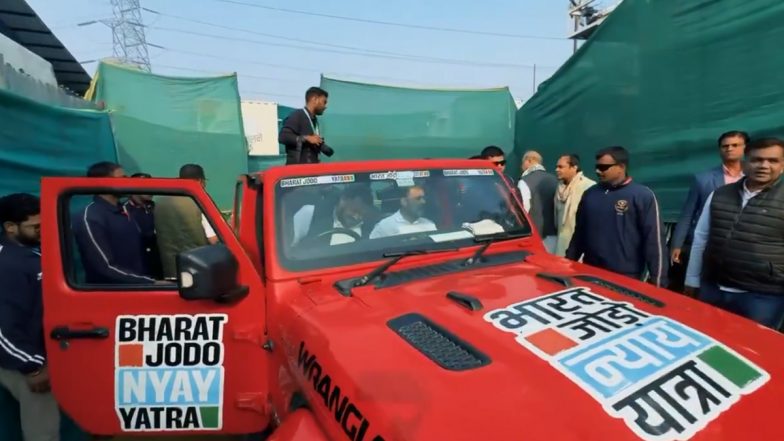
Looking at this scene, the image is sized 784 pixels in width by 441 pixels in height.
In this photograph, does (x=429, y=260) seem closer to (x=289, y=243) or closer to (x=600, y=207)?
(x=289, y=243)

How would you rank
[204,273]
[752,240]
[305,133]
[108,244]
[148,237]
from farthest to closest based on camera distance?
1. [305,133]
2. [148,237]
3. [108,244]
4. [752,240]
5. [204,273]

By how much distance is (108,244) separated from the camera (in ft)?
11.3

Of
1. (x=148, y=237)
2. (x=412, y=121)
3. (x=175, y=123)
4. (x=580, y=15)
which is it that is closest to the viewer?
(x=148, y=237)

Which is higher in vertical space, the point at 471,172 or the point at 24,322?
the point at 471,172

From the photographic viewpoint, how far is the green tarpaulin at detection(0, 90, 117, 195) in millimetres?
4141

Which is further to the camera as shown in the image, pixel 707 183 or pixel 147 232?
pixel 147 232

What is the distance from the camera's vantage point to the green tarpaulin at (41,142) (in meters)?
4.14

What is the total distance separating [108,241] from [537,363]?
3153mm

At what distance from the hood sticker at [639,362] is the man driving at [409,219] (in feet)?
2.64

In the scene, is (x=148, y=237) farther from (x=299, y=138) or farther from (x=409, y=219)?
(x=409, y=219)

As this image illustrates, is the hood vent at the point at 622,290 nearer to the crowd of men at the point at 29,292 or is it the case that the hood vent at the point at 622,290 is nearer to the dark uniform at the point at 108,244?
the crowd of men at the point at 29,292

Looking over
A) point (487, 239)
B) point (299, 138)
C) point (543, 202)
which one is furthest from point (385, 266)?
point (543, 202)

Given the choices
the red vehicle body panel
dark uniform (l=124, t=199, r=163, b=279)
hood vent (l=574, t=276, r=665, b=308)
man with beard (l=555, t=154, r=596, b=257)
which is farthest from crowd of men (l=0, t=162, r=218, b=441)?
man with beard (l=555, t=154, r=596, b=257)

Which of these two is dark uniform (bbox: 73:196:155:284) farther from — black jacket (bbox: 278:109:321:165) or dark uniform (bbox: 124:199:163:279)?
black jacket (bbox: 278:109:321:165)
